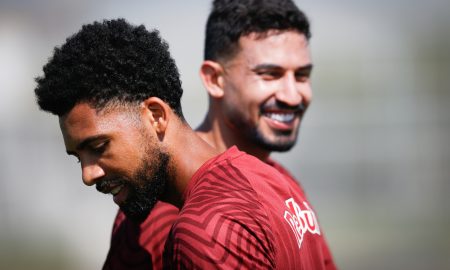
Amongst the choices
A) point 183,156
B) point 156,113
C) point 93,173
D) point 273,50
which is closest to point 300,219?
point 183,156

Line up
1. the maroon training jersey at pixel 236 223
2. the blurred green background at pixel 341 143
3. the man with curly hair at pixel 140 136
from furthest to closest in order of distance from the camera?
the blurred green background at pixel 341 143, the man with curly hair at pixel 140 136, the maroon training jersey at pixel 236 223

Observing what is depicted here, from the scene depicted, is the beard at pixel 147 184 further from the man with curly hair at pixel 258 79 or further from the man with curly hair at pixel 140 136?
the man with curly hair at pixel 258 79

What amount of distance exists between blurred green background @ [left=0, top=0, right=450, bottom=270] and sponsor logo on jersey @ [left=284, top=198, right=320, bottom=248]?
824 cm

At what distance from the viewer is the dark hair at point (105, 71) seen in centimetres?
290

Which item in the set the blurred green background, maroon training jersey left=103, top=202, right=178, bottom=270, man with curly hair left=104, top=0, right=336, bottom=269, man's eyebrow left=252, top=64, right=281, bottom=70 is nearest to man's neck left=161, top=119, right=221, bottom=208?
maroon training jersey left=103, top=202, right=178, bottom=270

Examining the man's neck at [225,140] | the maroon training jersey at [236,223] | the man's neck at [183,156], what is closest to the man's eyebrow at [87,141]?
the man's neck at [183,156]

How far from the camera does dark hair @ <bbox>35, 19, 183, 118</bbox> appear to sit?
9.50 feet

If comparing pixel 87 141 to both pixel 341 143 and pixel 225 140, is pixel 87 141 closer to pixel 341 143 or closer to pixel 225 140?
pixel 225 140

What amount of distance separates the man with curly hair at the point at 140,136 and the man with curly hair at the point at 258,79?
1.31m

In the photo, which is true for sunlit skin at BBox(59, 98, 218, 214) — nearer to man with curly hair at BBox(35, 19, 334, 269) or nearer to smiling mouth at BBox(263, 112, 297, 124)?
man with curly hair at BBox(35, 19, 334, 269)

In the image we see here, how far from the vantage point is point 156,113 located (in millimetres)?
2971

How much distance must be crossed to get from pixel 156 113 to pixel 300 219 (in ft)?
2.22

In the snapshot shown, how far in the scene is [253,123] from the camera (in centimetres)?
440

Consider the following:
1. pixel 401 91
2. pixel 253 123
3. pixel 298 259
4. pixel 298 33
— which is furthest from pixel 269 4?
pixel 401 91
